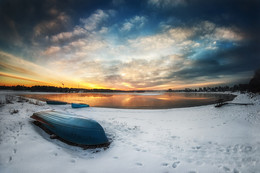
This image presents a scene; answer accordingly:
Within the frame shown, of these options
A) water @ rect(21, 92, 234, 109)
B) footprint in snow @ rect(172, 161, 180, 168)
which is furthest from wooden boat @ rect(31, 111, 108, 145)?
water @ rect(21, 92, 234, 109)

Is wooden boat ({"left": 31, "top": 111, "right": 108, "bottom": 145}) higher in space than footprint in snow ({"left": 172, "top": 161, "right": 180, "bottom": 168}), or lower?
higher

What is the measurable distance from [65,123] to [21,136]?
64.5 inches

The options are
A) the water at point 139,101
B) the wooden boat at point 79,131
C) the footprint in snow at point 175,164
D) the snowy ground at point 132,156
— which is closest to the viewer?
the snowy ground at point 132,156

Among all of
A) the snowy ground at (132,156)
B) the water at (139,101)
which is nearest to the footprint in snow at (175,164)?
the snowy ground at (132,156)

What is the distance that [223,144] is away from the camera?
491 centimetres

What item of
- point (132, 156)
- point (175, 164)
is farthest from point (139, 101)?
point (175, 164)

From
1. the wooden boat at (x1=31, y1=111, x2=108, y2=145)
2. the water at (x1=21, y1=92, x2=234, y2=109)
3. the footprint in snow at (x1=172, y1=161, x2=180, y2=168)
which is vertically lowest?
the water at (x1=21, y1=92, x2=234, y2=109)

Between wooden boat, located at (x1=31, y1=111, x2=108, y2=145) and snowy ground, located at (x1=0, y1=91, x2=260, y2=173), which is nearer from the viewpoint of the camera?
snowy ground, located at (x1=0, y1=91, x2=260, y2=173)

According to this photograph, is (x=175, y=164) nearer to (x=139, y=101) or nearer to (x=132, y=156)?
(x=132, y=156)

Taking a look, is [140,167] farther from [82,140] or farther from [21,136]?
[21,136]

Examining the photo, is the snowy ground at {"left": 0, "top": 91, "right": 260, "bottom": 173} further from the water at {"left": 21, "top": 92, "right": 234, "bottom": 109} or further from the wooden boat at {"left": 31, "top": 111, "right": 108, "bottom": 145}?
the water at {"left": 21, "top": 92, "right": 234, "bottom": 109}

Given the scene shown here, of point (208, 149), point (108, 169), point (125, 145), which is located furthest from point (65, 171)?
point (208, 149)

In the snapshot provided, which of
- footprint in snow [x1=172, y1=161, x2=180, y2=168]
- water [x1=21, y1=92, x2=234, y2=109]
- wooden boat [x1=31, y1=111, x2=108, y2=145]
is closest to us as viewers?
footprint in snow [x1=172, y1=161, x2=180, y2=168]

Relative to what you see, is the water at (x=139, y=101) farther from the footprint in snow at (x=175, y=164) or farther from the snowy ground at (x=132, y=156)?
the footprint in snow at (x=175, y=164)
